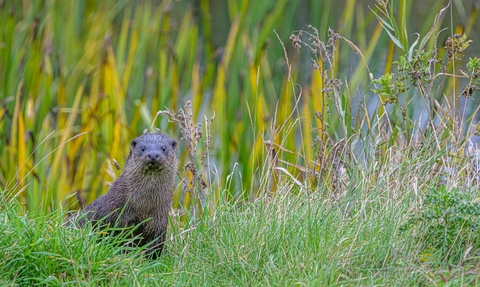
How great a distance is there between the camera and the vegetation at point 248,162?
303cm

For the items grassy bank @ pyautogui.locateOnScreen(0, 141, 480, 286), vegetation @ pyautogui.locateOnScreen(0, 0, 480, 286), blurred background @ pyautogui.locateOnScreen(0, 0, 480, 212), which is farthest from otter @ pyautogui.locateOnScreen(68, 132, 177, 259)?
blurred background @ pyautogui.locateOnScreen(0, 0, 480, 212)

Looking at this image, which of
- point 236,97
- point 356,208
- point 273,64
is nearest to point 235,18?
point 236,97

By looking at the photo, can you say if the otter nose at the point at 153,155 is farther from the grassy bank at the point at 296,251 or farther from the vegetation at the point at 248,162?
the grassy bank at the point at 296,251

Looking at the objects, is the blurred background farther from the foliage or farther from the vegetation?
the foliage

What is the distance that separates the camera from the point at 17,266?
2982mm

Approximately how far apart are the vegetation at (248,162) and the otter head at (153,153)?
96 millimetres

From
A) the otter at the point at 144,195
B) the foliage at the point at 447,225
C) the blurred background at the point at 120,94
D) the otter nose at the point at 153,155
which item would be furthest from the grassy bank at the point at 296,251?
the blurred background at the point at 120,94

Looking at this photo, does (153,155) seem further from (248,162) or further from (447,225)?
(248,162)

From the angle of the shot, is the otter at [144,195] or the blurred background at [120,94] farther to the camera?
the blurred background at [120,94]

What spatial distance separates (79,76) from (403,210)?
346 cm

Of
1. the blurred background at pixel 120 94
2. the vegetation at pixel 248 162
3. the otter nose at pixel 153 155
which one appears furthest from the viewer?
the blurred background at pixel 120 94

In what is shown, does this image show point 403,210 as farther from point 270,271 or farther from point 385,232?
point 270,271

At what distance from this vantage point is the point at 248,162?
5449 mm

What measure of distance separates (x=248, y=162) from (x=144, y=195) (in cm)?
169
